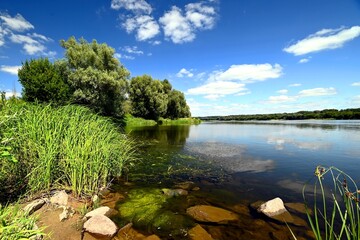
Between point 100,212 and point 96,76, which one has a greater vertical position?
point 96,76

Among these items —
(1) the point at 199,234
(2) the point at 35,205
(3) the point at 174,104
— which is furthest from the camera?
(3) the point at 174,104

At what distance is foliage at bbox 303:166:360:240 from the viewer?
7.43 feet

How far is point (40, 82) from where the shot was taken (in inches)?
1174

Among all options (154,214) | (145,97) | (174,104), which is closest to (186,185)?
(154,214)

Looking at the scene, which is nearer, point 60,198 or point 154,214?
point 60,198

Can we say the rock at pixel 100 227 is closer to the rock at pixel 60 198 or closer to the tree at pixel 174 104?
the rock at pixel 60 198

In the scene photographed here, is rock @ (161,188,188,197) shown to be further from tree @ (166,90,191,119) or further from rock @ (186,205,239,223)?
tree @ (166,90,191,119)

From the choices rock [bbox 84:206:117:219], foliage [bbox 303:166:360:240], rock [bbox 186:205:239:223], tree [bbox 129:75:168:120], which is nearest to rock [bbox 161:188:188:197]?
rock [bbox 186:205:239:223]

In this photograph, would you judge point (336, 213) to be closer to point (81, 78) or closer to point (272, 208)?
point (272, 208)

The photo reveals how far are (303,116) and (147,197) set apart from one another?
4981 inches

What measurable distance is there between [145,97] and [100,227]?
55.4 m

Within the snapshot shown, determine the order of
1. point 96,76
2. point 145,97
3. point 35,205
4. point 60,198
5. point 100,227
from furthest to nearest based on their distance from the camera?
1. point 145,97
2. point 96,76
3. point 60,198
4. point 35,205
5. point 100,227

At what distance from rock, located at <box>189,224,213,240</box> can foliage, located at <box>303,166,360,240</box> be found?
252cm

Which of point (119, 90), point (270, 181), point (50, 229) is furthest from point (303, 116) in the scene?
point (50, 229)
